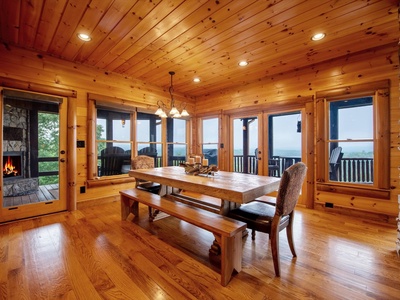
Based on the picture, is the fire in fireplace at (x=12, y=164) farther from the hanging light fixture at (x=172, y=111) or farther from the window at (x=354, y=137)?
the window at (x=354, y=137)

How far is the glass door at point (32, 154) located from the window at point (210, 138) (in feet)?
10.9

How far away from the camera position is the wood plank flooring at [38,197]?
118 inches

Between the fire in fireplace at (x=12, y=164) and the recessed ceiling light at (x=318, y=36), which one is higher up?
the recessed ceiling light at (x=318, y=36)

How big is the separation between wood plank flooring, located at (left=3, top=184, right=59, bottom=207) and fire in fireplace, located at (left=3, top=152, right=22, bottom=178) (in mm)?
368

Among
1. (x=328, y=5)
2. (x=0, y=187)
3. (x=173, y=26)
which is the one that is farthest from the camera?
(x=0, y=187)

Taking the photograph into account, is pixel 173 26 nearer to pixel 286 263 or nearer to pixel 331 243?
pixel 286 263

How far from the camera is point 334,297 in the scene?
1.49 meters

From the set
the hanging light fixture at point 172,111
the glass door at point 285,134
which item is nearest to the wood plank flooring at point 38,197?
the hanging light fixture at point 172,111

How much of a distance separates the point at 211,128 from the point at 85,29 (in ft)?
11.6

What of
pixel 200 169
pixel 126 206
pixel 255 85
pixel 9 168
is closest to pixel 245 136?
pixel 255 85

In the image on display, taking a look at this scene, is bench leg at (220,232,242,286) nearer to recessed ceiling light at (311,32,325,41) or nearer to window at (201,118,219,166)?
recessed ceiling light at (311,32,325,41)

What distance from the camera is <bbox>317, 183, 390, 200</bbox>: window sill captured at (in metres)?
2.94

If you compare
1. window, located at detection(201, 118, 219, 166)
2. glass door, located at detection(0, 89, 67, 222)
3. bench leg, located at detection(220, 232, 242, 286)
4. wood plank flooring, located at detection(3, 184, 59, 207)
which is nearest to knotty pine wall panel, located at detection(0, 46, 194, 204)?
glass door, located at detection(0, 89, 67, 222)

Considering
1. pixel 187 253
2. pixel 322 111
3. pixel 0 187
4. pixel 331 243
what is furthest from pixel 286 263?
pixel 0 187
